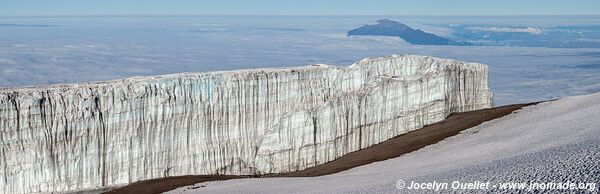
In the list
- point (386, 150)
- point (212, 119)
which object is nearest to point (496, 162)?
point (386, 150)

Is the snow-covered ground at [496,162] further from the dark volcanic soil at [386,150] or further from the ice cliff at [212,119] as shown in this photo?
the ice cliff at [212,119]

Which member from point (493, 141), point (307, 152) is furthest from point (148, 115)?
point (493, 141)

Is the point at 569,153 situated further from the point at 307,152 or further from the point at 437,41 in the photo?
the point at 437,41

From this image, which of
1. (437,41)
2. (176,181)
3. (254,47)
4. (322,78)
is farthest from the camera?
(437,41)

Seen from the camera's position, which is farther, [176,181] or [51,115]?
[176,181]

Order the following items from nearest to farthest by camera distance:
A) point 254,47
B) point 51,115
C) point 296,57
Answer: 1. point 51,115
2. point 296,57
3. point 254,47

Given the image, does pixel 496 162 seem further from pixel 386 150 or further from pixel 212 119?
pixel 212 119

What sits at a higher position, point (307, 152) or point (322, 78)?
point (322, 78)
